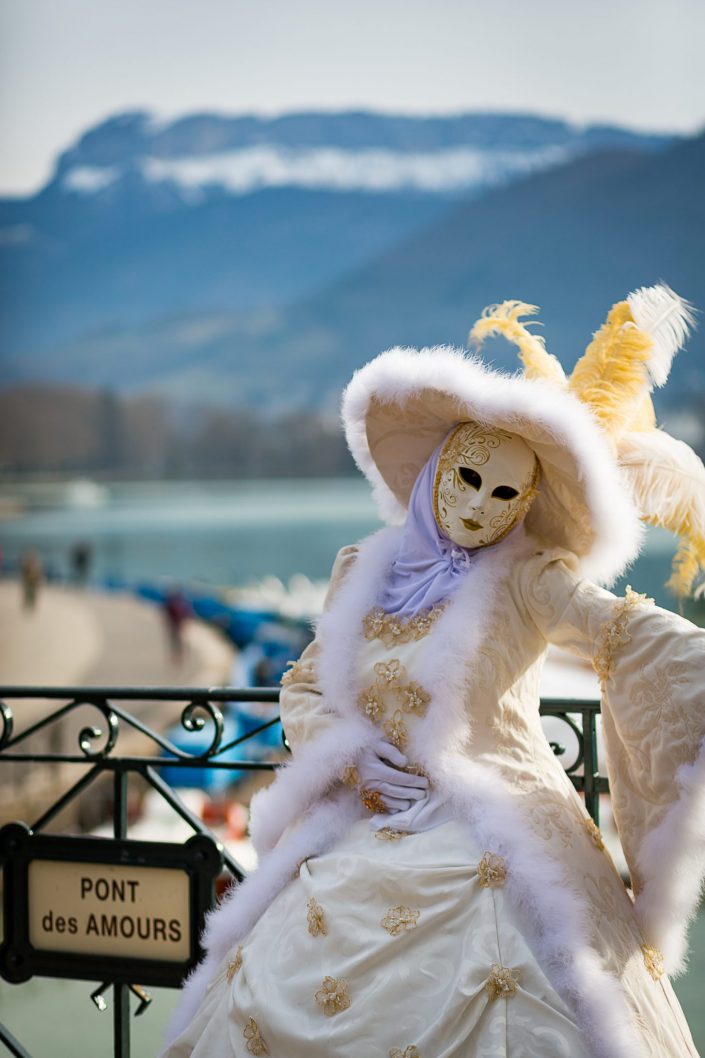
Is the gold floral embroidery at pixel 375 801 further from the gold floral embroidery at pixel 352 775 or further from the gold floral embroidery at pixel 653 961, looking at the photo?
the gold floral embroidery at pixel 653 961

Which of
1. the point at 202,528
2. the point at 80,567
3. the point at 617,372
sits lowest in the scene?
the point at 617,372

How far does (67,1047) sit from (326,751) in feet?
4.91

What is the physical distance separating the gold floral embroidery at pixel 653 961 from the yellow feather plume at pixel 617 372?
80 cm

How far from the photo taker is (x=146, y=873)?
209cm

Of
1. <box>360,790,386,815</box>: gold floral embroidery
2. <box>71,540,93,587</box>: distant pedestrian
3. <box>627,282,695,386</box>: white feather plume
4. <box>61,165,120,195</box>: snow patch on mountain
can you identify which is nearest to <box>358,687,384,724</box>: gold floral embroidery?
<box>360,790,386,815</box>: gold floral embroidery

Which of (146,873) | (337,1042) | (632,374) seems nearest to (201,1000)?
(337,1042)

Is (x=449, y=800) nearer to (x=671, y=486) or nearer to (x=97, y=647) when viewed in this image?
(x=671, y=486)

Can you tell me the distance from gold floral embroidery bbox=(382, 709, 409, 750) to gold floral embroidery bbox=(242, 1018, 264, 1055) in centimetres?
46

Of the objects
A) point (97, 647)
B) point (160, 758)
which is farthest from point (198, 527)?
point (160, 758)

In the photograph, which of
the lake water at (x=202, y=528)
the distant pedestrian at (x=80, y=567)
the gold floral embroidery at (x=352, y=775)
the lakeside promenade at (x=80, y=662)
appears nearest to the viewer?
the gold floral embroidery at (x=352, y=775)

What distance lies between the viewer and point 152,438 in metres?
45.9

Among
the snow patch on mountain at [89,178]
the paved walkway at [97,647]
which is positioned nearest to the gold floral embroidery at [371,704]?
the paved walkway at [97,647]

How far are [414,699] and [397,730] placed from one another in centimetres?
6

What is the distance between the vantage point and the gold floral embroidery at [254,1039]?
144 centimetres
